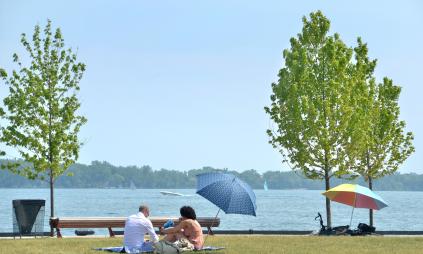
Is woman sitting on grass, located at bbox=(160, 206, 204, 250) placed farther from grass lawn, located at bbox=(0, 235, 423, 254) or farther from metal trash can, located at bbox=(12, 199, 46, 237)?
metal trash can, located at bbox=(12, 199, 46, 237)

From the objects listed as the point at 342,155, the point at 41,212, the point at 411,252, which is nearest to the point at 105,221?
the point at 41,212

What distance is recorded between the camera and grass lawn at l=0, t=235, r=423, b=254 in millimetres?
19255

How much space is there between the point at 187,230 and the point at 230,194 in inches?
52.7

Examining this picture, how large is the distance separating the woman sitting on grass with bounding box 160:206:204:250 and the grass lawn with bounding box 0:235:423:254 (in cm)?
69

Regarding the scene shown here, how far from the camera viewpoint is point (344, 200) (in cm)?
2386

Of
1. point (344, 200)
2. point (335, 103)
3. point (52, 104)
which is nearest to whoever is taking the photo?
point (344, 200)

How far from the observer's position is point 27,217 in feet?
79.0

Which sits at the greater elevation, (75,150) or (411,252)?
(75,150)

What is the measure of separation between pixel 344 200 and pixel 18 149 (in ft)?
37.3

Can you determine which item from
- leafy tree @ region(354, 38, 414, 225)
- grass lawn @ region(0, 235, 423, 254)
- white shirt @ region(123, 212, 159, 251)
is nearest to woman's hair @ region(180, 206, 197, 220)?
white shirt @ region(123, 212, 159, 251)

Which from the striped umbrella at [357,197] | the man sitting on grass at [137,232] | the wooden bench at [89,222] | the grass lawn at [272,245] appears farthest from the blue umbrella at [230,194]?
the striped umbrella at [357,197]

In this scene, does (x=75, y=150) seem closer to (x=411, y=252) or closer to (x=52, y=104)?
(x=52, y=104)

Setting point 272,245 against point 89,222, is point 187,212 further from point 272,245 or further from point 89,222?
point 89,222

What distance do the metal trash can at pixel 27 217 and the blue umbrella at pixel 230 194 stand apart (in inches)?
289
